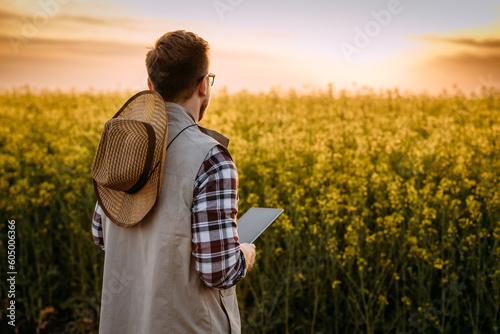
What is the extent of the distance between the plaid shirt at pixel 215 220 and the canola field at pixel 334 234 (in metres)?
1.81

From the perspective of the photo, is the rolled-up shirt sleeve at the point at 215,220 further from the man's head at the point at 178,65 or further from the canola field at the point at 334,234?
the canola field at the point at 334,234

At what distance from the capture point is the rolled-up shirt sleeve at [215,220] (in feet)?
4.95

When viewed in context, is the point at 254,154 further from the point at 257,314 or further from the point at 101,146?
the point at 101,146

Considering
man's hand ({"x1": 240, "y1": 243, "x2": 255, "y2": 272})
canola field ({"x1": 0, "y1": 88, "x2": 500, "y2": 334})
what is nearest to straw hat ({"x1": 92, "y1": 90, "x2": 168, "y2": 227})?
man's hand ({"x1": 240, "y1": 243, "x2": 255, "y2": 272})

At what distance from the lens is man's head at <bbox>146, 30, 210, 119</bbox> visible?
1566 mm

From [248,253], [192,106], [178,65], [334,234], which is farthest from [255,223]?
[334,234]

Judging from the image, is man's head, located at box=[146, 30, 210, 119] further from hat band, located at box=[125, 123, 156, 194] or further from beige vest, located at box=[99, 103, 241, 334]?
hat band, located at box=[125, 123, 156, 194]

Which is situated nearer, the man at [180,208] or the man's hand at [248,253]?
the man at [180,208]

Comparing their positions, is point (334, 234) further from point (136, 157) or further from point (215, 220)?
point (136, 157)

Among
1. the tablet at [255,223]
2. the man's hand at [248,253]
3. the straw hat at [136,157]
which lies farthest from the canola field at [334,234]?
the straw hat at [136,157]

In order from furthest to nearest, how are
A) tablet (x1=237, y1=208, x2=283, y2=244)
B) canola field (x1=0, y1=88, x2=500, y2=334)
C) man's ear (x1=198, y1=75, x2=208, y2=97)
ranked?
canola field (x1=0, y1=88, x2=500, y2=334), tablet (x1=237, y1=208, x2=283, y2=244), man's ear (x1=198, y1=75, x2=208, y2=97)

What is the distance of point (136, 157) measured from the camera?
1492mm

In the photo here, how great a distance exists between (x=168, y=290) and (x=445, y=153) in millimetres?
3258

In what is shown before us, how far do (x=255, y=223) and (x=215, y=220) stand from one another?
0.39 m
